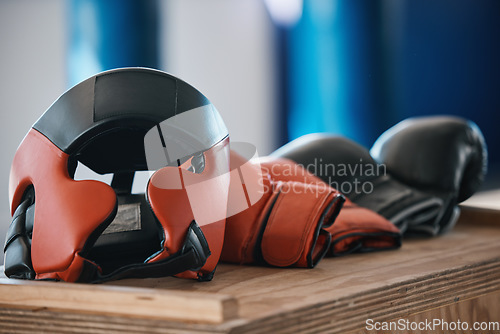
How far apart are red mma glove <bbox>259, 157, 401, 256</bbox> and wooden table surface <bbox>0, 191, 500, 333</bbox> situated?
28 millimetres

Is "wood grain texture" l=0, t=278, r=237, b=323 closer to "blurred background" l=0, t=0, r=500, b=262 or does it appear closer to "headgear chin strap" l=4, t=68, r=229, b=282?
"headgear chin strap" l=4, t=68, r=229, b=282

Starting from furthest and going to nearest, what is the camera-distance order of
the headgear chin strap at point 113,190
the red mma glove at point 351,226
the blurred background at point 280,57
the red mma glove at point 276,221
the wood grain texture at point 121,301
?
1. the blurred background at point 280,57
2. the red mma glove at point 351,226
3. the red mma glove at point 276,221
4. the headgear chin strap at point 113,190
5. the wood grain texture at point 121,301

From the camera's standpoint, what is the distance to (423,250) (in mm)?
1116

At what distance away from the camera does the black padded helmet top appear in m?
0.79

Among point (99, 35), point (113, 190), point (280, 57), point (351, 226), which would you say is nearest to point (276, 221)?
point (351, 226)

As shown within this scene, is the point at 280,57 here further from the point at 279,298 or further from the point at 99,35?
the point at 279,298

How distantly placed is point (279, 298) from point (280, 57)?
9.43 ft

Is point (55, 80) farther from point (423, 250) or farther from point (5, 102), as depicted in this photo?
point (423, 250)

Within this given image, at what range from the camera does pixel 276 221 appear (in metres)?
0.98

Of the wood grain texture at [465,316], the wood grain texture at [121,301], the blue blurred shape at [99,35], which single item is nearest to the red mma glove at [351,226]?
the wood grain texture at [465,316]

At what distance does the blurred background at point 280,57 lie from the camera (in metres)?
2.51

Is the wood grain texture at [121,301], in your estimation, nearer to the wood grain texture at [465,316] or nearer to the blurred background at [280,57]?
the wood grain texture at [465,316]

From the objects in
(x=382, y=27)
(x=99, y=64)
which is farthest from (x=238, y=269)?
(x=382, y=27)

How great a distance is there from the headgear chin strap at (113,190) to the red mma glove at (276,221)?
0.13 metres
